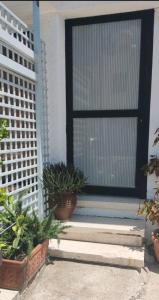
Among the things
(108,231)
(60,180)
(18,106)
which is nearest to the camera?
(18,106)

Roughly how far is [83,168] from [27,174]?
104cm

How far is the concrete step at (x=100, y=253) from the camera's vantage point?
271 centimetres

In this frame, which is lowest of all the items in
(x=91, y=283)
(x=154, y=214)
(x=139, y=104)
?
(x=91, y=283)

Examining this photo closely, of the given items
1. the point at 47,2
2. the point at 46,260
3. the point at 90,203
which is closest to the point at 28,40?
the point at 47,2

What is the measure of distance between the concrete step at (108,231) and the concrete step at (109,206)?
12 centimetres

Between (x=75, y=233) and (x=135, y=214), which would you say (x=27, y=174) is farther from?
(x=135, y=214)

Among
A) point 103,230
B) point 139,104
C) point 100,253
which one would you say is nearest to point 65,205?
point 103,230

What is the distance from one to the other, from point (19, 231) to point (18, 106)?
1264 mm

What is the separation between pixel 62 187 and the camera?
3.12 meters

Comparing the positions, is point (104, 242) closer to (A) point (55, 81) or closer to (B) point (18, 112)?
(B) point (18, 112)

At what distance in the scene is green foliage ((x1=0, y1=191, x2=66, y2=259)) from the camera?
232cm

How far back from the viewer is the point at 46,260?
9.27 ft

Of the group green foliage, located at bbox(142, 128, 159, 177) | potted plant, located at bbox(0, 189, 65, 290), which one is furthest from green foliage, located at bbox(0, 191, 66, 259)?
green foliage, located at bbox(142, 128, 159, 177)

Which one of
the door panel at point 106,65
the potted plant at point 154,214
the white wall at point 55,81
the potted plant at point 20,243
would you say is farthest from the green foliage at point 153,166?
the potted plant at point 20,243
